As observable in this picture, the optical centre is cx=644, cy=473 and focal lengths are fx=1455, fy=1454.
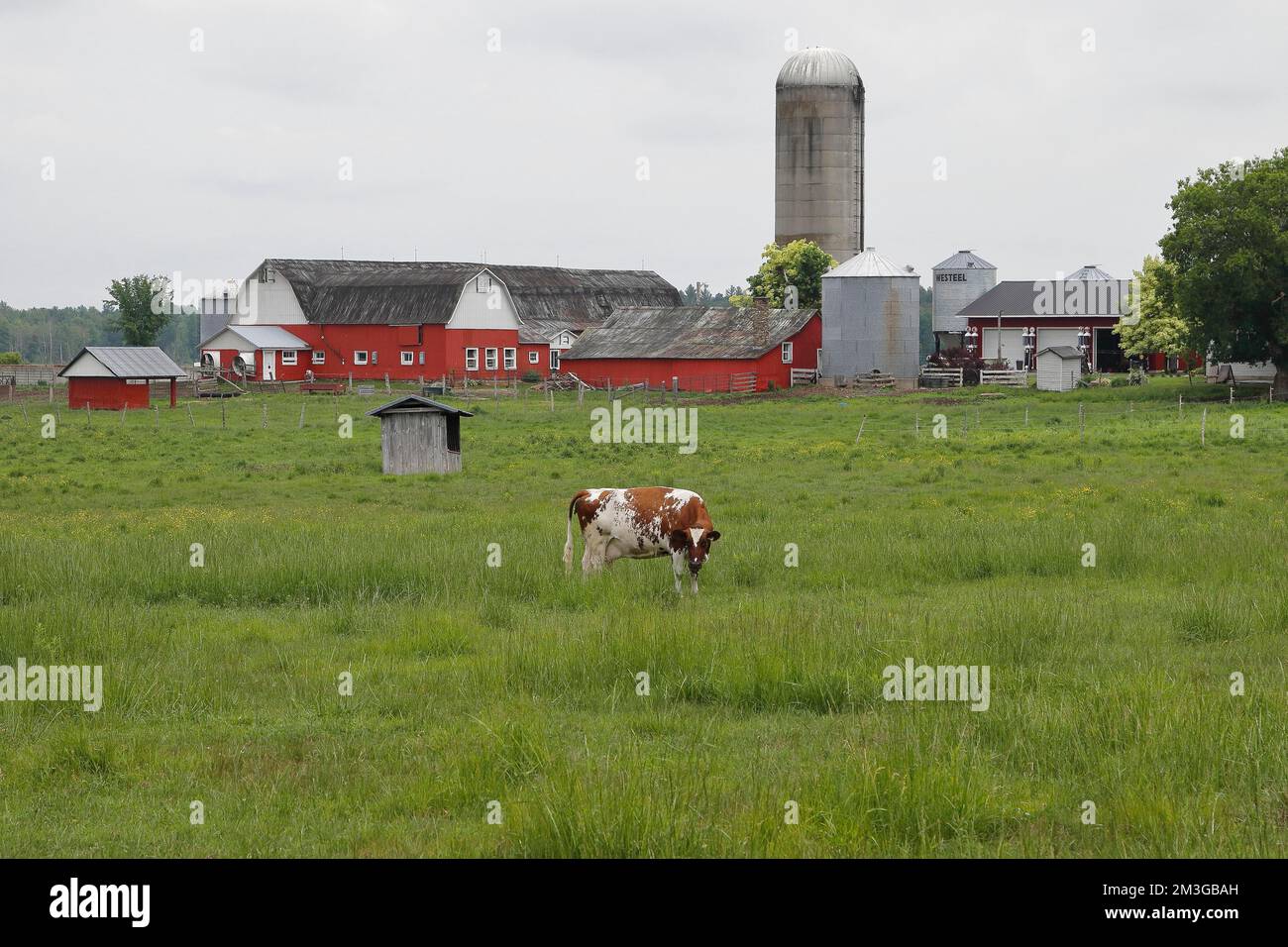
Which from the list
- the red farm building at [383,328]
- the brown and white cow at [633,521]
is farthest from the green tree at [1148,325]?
the brown and white cow at [633,521]

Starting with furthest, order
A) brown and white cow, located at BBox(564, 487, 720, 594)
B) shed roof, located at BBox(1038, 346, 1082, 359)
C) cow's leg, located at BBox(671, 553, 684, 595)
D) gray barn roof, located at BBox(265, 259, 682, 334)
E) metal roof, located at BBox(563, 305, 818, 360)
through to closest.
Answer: gray barn roof, located at BBox(265, 259, 682, 334) < metal roof, located at BBox(563, 305, 818, 360) < shed roof, located at BBox(1038, 346, 1082, 359) < brown and white cow, located at BBox(564, 487, 720, 594) < cow's leg, located at BBox(671, 553, 684, 595)

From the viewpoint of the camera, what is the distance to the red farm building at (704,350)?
68.4 meters

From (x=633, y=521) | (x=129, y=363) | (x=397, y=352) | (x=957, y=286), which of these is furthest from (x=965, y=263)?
(x=633, y=521)

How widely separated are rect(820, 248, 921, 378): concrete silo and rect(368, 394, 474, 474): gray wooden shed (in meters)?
40.1

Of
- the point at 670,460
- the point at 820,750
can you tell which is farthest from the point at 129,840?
the point at 670,460

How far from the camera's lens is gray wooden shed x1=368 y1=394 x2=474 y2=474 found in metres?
32.2

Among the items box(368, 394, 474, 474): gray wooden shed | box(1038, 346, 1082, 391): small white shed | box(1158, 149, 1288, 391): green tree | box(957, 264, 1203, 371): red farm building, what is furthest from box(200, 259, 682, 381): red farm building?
box(368, 394, 474, 474): gray wooden shed

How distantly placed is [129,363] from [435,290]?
23270mm

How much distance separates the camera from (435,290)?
79000mm

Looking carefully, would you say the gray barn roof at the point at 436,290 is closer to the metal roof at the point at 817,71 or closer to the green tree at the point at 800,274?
the green tree at the point at 800,274

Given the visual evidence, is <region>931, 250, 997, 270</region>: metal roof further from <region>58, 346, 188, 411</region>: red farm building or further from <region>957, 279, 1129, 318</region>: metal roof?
<region>58, 346, 188, 411</region>: red farm building

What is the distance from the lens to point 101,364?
5716cm

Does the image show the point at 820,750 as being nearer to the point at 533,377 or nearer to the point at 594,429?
the point at 594,429

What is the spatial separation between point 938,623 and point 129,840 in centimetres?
780
